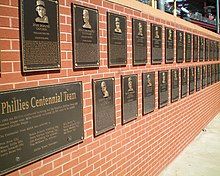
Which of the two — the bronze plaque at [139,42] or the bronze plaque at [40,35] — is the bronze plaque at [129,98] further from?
the bronze plaque at [40,35]

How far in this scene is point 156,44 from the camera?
5.65m

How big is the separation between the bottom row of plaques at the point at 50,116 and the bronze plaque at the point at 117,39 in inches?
9.6

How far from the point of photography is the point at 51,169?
9.90 ft

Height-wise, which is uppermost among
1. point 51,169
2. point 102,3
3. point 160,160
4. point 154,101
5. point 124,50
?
point 102,3

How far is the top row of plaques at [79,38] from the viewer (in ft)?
8.95

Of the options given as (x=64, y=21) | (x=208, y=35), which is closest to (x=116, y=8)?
(x=64, y=21)

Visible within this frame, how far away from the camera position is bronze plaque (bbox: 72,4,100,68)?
3365 millimetres

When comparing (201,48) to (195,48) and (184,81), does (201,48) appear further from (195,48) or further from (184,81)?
(184,81)

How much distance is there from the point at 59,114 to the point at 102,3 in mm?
1520

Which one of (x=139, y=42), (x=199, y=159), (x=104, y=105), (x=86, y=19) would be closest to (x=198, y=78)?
(x=199, y=159)

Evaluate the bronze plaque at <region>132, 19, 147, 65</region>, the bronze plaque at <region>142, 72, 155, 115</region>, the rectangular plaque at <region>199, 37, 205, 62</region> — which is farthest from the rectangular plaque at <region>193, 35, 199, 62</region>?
the bronze plaque at <region>132, 19, 147, 65</region>

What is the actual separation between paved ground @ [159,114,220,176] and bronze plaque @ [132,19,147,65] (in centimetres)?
215

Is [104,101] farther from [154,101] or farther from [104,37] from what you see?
[154,101]

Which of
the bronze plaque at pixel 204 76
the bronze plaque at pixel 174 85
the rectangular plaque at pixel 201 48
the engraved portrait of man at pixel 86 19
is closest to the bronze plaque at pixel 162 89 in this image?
the bronze plaque at pixel 174 85
